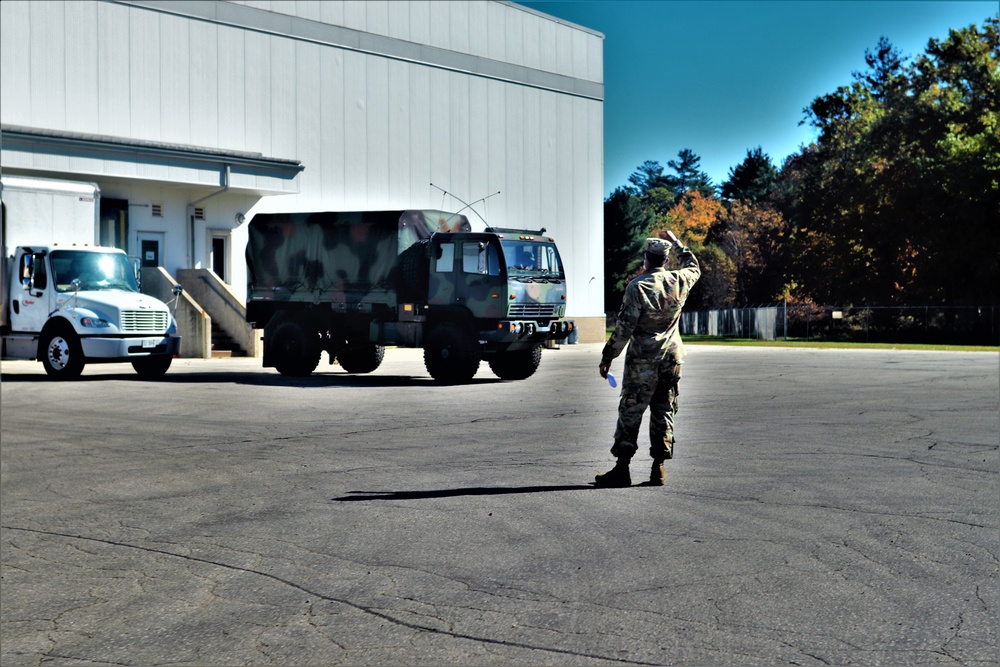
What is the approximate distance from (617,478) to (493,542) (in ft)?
6.08

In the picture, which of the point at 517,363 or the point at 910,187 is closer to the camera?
the point at 517,363

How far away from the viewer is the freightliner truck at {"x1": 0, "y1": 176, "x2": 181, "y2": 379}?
900 inches

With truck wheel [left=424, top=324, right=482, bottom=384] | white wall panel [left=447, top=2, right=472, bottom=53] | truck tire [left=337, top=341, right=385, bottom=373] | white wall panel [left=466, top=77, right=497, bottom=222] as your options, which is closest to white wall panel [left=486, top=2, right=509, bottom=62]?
white wall panel [left=447, top=2, right=472, bottom=53]

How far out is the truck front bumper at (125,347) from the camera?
2277 cm


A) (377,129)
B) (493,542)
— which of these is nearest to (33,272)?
(493,542)

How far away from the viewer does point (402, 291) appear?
75.3 ft

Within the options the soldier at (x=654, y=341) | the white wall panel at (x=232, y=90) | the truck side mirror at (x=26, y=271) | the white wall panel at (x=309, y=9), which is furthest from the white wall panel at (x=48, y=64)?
the soldier at (x=654, y=341)

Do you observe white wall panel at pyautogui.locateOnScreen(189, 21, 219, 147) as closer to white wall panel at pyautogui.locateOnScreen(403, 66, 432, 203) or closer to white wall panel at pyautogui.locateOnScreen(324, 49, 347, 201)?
white wall panel at pyautogui.locateOnScreen(324, 49, 347, 201)

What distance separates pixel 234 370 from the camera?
27312 millimetres

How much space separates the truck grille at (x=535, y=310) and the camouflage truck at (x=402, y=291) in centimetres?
2

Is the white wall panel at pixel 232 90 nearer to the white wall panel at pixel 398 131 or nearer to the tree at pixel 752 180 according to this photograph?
the white wall panel at pixel 398 131

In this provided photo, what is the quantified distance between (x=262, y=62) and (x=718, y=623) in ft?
117

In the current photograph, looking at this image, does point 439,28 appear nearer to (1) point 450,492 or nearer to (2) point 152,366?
(2) point 152,366

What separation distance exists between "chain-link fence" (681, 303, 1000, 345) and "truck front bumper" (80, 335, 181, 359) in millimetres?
28774
